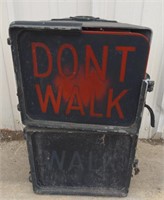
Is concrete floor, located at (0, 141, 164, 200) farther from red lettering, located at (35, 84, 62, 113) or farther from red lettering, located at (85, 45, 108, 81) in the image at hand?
red lettering, located at (85, 45, 108, 81)

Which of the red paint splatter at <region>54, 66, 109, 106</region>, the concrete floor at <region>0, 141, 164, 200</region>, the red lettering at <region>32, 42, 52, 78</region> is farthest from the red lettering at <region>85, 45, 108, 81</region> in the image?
the concrete floor at <region>0, 141, 164, 200</region>

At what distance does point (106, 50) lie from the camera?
43.9 inches

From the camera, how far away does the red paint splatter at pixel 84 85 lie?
1.18 meters

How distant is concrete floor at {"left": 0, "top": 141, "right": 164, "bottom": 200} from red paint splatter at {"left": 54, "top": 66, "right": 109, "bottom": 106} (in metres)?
0.67

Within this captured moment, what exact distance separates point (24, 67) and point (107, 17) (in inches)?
34.6

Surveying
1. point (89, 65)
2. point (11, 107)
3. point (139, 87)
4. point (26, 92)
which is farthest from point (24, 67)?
point (11, 107)

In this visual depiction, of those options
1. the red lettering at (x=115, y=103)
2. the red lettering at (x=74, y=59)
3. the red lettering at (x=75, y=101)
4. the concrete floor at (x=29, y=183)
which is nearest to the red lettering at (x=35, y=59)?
the red lettering at (x=74, y=59)

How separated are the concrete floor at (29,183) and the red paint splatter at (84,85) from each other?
670 mm

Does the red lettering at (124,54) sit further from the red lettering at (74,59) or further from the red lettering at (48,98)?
the red lettering at (48,98)

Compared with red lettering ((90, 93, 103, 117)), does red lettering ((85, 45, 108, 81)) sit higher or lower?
higher

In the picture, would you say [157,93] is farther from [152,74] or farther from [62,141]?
[62,141]

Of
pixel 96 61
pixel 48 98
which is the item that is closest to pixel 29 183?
pixel 48 98

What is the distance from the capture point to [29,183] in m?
1.67

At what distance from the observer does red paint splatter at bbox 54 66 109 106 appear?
118cm
